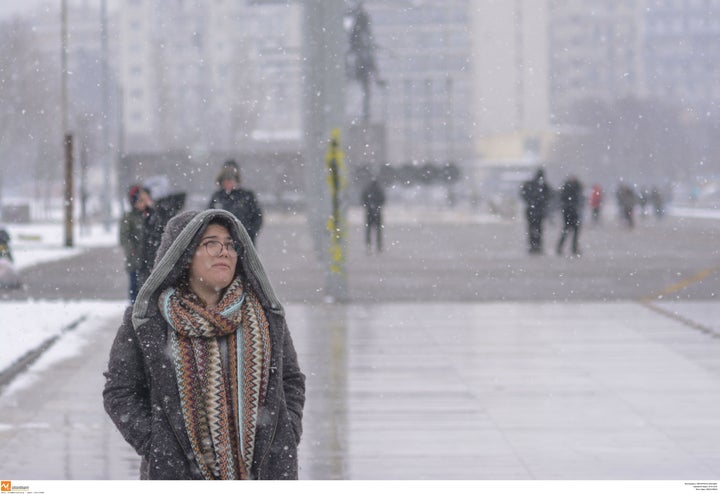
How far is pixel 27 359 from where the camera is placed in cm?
1036

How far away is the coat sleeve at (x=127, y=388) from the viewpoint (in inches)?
136

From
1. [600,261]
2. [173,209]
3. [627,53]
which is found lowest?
[600,261]

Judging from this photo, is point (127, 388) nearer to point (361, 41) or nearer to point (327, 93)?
point (327, 93)

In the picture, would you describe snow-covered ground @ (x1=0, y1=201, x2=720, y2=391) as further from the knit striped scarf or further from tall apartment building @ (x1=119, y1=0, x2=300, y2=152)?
tall apartment building @ (x1=119, y1=0, x2=300, y2=152)

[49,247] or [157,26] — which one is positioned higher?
[157,26]

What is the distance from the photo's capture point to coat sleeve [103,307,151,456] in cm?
345

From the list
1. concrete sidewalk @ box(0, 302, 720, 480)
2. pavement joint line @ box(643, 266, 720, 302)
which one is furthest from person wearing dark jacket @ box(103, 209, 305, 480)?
pavement joint line @ box(643, 266, 720, 302)

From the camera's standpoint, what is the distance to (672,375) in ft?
31.6

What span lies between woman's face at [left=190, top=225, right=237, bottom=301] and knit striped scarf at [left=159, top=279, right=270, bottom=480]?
39 millimetres

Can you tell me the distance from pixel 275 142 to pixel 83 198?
26054 mm

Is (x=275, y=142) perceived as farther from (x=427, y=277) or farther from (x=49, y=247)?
(x=427, y=277)

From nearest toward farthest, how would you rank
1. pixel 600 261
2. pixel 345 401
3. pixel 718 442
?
pixel 718 442
pixel 345 401
pixel 600 261

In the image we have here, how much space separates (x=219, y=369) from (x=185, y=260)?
287mm
